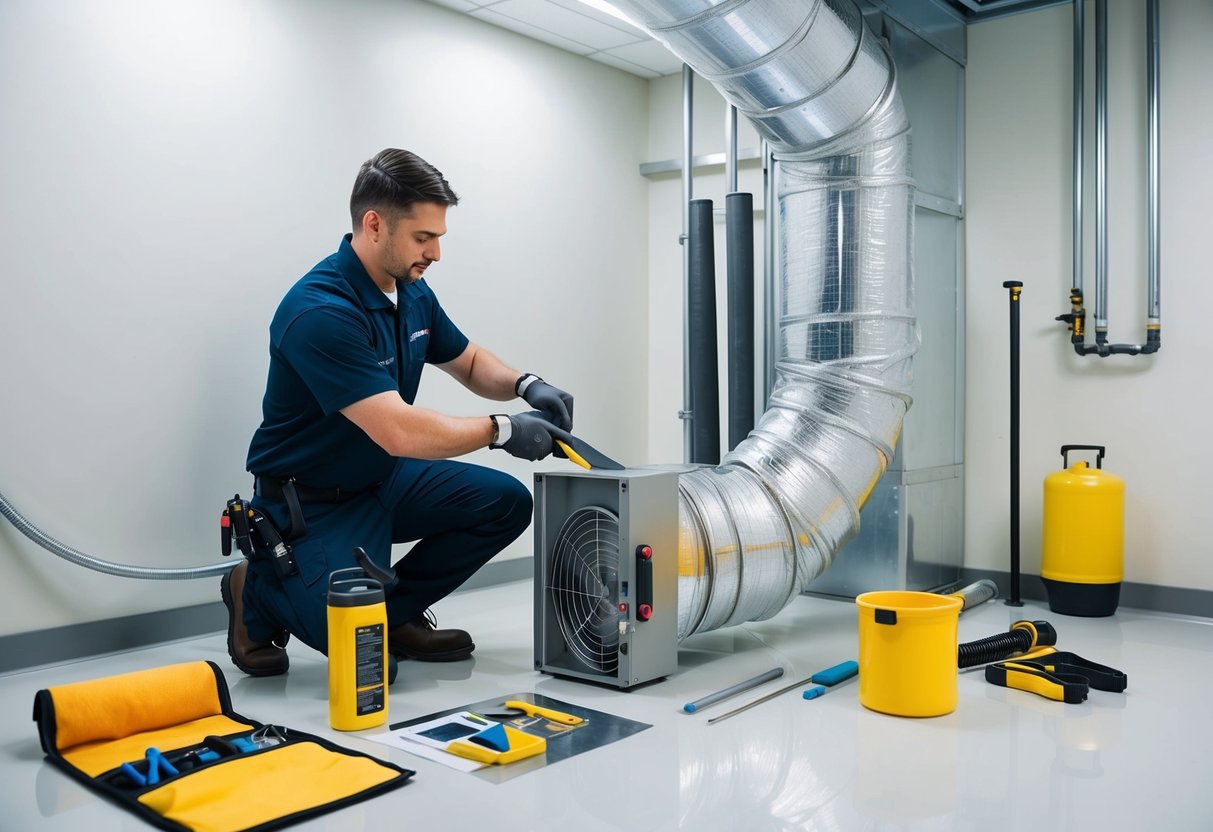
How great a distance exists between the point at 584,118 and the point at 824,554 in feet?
7.58

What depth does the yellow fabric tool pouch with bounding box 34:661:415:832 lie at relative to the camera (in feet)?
5.46

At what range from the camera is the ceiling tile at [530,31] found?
147 inches

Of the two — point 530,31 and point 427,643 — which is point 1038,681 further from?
point 530,31

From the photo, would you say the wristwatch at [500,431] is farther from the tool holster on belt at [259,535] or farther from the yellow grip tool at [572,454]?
the tool holster on belt at [259,535]

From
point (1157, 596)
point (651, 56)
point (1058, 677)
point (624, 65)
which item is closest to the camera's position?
point (1058, 677)

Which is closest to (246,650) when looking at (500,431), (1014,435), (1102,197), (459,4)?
(500,431)

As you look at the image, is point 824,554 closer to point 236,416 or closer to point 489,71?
point 236,416

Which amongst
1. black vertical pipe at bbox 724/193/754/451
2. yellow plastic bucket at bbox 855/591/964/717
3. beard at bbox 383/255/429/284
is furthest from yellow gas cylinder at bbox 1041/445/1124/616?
beard at bbox 383/255/429/284

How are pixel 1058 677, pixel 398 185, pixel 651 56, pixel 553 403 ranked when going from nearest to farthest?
1. pixel 1058 677
2. pixel 398 185
3. pixel 553 403
4. pixel 651 56

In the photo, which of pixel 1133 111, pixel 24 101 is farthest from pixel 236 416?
pixel 1133 111

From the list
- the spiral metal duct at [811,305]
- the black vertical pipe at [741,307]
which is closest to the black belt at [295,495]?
the spiral metal duct at [811,305]

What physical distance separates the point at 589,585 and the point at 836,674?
65 centimetres

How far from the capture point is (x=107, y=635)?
277 centimetres

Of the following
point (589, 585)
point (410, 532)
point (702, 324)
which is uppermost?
point (702, 324)
